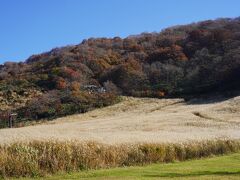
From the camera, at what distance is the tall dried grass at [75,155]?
22047mm

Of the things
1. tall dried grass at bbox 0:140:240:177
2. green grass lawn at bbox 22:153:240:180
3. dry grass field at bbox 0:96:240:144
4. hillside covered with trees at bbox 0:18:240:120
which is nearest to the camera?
green grass lawn at bbox 22:153:240:180

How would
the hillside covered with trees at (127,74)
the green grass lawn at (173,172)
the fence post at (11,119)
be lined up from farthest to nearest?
1. the hillside covered with trees at (127,74)
2. the fence post at (11,119)
3. the green grass lawn at (173,172)

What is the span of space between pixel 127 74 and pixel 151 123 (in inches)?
1650

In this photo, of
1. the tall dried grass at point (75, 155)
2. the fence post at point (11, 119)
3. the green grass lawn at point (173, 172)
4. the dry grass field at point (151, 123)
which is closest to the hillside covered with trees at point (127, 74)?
the fence post at point (11, 119)

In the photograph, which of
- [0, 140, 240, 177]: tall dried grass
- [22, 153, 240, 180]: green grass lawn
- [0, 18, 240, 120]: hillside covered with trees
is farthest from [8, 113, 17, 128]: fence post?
[22, 153, 240, 180]: green grass lawn

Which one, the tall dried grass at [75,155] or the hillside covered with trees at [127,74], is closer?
the tall dried grass at [75,155]

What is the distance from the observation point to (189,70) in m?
90.4

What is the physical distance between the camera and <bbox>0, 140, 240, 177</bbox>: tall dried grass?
2205 cm

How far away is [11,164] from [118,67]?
237 feet

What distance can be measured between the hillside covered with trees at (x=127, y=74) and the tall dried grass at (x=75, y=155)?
4463cm

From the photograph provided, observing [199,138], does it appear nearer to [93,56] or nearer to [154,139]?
[154,139]

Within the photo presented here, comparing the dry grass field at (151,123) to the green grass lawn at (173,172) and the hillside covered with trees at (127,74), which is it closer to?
the green grass lawn at (173,172)

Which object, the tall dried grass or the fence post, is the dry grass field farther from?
the fence post

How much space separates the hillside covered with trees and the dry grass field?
20.3 feet
